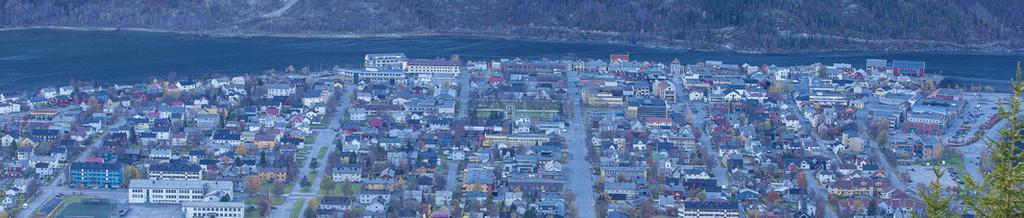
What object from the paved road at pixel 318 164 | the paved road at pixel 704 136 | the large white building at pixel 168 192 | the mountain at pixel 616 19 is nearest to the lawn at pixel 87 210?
the large white building at pixel 168 192

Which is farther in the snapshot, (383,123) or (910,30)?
(910,30)

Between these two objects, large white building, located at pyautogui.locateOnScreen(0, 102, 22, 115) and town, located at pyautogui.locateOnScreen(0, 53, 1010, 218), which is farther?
large white building, located at pyautogui.locateOnScreen(0, 102, 22, 115)

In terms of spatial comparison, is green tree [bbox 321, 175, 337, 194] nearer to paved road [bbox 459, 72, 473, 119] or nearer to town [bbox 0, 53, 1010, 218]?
town [bbox 0, 53, 1010, 218]

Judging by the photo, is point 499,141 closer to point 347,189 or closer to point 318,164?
point 318,164

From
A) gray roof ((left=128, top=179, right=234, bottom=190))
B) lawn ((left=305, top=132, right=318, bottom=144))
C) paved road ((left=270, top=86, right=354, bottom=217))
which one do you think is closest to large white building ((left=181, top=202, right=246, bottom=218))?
paved road ((left=270, top=86, right=354, bottom=217))

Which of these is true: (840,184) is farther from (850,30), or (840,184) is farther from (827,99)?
(850,30)

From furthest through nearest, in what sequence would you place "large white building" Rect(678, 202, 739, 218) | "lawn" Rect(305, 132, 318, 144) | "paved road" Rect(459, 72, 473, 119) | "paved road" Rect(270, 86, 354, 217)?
"paved road" Rect(459, 72, 473, 119)
"lawn" Rect(305, 132, 318, 144)
"paved road" Rect(270, 86, 354, 217)
"large white building" Rect(678, 202, 739, 218)

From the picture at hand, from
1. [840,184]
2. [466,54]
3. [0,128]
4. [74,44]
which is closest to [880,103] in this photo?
[840,184]
